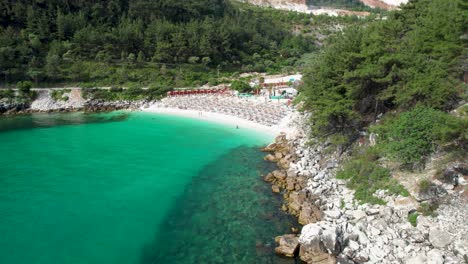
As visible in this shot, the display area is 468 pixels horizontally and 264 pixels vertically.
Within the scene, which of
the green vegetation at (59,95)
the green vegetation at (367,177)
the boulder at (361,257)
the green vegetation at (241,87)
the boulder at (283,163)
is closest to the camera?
the boulder at (361,257)

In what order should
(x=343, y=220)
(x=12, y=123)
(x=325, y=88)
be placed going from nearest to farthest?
1. (x=343, y=220)
2. (x=325, y=88)
3. (x=12, y=123)

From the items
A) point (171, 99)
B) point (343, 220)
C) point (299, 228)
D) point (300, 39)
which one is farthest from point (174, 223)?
point (300, 39)

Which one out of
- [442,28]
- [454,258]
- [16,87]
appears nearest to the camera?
[454,258]

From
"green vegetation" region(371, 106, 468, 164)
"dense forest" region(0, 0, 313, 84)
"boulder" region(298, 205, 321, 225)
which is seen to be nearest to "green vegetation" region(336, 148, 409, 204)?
"green vegetation" region(371, 106, 468, 164)

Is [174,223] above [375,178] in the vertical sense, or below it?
below

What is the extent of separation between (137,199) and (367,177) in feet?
44.0

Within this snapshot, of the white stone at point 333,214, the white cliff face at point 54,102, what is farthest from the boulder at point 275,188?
the white cliff face at point 54,102

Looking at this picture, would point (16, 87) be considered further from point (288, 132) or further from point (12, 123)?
point (288, 132)

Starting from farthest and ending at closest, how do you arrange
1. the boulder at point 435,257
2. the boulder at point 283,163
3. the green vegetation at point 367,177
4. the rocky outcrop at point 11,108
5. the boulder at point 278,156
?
the rocky outcrop at point 11,108 < the boulder at point 278,156 < the boulder at point 283,163 < the green vegetation at point 367,177 < the boulder at point 435,257

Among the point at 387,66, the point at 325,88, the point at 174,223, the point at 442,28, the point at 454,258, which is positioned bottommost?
the point at 174,223

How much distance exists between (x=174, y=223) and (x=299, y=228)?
21.0ft

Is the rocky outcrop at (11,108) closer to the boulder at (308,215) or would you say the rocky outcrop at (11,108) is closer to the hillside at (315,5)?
the boulder at (308,215)

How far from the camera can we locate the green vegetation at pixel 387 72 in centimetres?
1688

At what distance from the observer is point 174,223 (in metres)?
16.2
